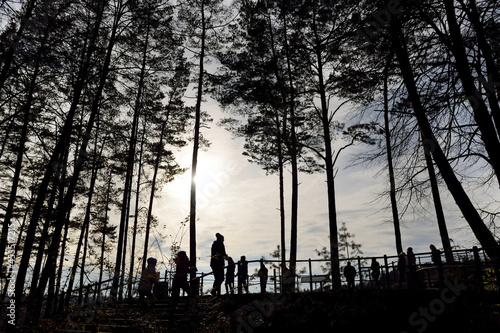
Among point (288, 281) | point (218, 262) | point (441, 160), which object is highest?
point (441, 160)

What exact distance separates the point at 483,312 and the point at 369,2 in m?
7.37

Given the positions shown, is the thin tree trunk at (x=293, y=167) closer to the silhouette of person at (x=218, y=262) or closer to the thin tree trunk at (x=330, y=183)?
the thin tree trunk at (x=330, y=183)

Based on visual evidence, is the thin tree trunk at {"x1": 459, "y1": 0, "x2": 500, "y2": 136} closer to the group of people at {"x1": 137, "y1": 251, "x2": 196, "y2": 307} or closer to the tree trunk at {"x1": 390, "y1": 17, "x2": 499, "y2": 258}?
the tree trunk at {"x1": 390, "y1": 17, "x2": 499, "y2": 258}

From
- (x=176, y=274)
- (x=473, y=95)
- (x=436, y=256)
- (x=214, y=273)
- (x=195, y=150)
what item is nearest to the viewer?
(x=473, y=95)

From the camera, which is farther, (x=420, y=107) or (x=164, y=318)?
(x=164, y=318)

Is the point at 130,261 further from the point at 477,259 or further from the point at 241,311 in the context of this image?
the point at 477,259

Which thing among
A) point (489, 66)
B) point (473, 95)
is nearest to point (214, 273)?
point (473, 95)

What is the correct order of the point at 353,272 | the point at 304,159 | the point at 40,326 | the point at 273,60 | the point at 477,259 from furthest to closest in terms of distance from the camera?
the point at 304,159
the point at 273,60
the point at 353,272
the point at 477,259
the point at 40,326

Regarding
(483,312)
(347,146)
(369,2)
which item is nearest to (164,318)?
(483,312)

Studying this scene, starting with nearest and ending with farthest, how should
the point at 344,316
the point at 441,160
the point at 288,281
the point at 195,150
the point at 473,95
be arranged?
the point at 473,95, the point at 344,316, the point at 441,160, the point at 288,281, the point at 195,150

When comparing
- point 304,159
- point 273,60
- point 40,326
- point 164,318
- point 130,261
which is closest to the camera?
point 40,326

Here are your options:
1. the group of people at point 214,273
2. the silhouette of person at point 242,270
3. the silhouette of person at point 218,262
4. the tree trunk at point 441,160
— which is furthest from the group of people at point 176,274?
the tree trunk at point 441,160

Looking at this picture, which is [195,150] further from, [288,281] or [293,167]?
[288,281]

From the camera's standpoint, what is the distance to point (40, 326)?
614 centimetres
